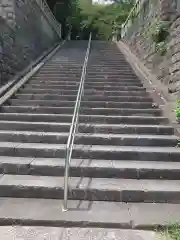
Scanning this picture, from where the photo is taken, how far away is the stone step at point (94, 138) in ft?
16.2

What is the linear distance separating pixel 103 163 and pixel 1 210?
5.20 feet

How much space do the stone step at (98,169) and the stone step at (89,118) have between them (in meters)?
1.56

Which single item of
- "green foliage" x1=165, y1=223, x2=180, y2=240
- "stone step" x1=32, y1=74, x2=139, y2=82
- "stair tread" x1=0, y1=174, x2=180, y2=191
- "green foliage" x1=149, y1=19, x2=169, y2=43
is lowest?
"green foliage" x1=165, y1=223, x2=180, y2=240

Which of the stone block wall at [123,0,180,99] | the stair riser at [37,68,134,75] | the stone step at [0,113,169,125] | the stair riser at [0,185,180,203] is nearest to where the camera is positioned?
the stair riser at [0,185,180,203]

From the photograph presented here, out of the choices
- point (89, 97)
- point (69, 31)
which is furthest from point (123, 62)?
point (69, 31)

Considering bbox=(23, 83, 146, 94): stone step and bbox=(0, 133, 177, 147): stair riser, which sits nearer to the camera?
bbox=(0, 133, 177, 147): stair riser

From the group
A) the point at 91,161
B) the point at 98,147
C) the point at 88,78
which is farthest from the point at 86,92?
the point at 91,161

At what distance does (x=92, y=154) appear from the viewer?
457cm

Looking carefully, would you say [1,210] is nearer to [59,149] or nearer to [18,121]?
[59,149]

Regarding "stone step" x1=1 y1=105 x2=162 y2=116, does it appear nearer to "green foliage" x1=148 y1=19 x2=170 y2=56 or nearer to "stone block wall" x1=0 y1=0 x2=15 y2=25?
"green foliage" x1=148 y1=19 x2=170 y2=56

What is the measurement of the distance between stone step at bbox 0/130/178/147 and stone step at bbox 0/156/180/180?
2.15 ft

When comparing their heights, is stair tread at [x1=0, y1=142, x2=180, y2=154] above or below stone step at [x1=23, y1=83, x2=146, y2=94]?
below

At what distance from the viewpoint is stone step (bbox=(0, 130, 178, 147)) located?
4945 mm

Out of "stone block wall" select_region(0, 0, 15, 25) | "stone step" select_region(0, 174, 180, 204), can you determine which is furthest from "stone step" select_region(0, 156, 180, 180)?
"stone block wall" select_region(0, 0, 15, 25)
